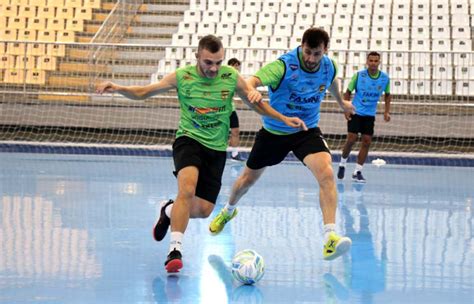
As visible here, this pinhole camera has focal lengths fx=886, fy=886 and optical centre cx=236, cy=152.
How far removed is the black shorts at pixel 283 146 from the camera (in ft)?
25.1

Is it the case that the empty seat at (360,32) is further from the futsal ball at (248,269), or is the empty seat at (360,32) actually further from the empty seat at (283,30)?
the futsal ball at (248,269)

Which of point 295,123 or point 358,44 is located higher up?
point 358,44

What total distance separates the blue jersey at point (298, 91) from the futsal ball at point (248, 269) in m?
1.71

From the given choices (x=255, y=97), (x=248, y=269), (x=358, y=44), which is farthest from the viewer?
(x=358, y=44)

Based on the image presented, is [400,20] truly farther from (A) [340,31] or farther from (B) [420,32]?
(A) [340,31]

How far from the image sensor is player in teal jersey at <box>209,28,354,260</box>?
288 inches

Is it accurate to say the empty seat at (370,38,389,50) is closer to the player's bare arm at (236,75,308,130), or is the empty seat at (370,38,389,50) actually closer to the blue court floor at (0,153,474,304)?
the blue court floor at (0,153,474,304)

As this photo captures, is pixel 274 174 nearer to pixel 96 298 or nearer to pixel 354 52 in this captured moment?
pixel 354 52

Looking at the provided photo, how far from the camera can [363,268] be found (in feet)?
23.0

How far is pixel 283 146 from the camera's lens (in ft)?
25.7

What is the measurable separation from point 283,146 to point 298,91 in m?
0.52

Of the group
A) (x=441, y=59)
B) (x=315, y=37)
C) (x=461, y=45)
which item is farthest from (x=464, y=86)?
(x=315, y=37)

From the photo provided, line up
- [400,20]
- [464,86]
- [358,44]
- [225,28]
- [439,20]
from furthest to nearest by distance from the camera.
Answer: [225,28], [400,20], [439,20], [358,44], [464,86]

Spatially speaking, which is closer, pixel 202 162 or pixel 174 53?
pixel 202 162
